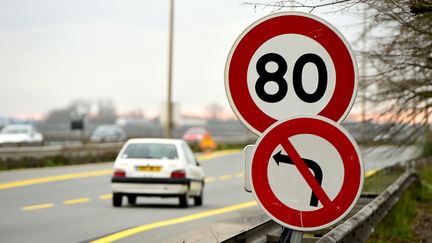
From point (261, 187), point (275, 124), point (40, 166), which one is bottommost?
point (40, 166)

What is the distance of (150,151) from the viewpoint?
21.2 metres

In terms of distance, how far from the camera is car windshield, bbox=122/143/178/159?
20.9 metres

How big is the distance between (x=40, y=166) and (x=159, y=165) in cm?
1760

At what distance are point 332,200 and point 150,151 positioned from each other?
52.5ft

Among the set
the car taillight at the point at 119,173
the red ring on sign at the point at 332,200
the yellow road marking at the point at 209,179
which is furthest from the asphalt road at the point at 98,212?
the red ring on sign at the point at 332,200

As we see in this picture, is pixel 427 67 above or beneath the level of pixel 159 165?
above

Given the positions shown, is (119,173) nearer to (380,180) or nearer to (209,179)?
(380,180)

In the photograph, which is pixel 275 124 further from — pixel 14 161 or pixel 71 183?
pixel 14 161

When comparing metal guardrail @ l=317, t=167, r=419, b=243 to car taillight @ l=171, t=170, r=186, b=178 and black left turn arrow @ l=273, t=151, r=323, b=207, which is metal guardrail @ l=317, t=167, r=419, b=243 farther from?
car taillight @ l=171, t=170, r=186, b=178

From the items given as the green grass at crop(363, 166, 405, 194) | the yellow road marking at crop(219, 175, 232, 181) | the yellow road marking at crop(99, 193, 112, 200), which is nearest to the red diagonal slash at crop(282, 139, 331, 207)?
the green grass at crop(363, 166, 405, 194)

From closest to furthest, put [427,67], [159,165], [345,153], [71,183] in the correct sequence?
[345,153]
[427,67]
[159,165]
[71,183]

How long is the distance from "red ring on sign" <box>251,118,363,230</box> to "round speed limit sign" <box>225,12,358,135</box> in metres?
0.33

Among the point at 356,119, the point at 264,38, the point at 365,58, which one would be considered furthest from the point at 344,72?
the point at 356,119

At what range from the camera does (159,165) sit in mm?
20547
